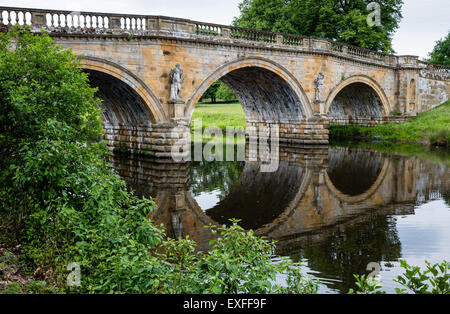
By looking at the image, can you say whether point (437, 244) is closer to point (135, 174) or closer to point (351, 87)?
point (135, 174)

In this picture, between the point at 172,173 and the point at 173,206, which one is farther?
the point at 172,173

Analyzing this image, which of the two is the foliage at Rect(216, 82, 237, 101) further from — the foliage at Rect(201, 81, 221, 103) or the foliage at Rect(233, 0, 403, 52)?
the foliage at Rect(233, 0, 403, 52)

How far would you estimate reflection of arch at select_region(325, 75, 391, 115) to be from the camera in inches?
933

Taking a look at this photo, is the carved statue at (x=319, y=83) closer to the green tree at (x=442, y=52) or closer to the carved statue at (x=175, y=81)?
the carved statue at (x=175, y=81)

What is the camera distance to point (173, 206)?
1080 cm

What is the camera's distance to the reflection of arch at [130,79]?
15.2 m

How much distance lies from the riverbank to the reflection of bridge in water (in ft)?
19.7

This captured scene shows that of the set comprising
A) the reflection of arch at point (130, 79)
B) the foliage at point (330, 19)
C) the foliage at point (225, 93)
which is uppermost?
the foliage at point (330, 19)

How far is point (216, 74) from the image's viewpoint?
18.4 metres

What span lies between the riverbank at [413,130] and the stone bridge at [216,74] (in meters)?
1.54

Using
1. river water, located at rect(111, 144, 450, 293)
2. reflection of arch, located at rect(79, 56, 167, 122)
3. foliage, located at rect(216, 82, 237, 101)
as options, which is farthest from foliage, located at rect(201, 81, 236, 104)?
reflection of arch, located at rect(79, 56, 167, 122)

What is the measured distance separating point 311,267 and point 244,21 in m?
27.6

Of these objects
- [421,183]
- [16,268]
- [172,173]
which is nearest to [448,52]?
[421,183]

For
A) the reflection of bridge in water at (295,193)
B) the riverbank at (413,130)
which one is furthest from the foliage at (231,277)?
the riverbank at (413,130)
